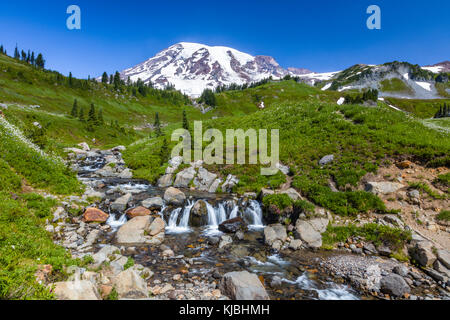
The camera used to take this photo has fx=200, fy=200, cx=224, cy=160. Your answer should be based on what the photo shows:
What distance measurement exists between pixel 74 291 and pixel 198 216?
1009 centimetres

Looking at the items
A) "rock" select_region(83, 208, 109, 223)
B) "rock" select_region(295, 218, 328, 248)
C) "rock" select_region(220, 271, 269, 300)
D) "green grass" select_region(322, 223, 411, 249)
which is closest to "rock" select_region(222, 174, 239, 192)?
"rock" select_region(295, 218, 328, 248)

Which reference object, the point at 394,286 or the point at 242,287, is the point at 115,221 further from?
the point at 394,286

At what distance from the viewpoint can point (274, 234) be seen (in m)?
12.7

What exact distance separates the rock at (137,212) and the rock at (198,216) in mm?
3378

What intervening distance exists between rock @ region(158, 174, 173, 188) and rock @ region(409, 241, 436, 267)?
2145 cm

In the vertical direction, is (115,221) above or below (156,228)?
below

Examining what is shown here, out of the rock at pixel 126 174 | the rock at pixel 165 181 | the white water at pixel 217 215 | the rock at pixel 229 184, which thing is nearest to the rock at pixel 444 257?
the white water at pixel 217 215

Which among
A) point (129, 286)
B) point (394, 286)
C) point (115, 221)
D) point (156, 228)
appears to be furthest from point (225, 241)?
point (115, 221)

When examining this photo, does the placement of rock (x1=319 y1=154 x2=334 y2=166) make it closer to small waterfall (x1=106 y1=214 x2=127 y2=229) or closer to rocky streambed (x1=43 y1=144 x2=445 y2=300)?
rocky streambed (x1=43 y1=144 x2=445 y2=300)

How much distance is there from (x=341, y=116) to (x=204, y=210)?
2258 cm

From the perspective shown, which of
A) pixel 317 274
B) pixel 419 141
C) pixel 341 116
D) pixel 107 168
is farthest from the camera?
pixel 107 168
